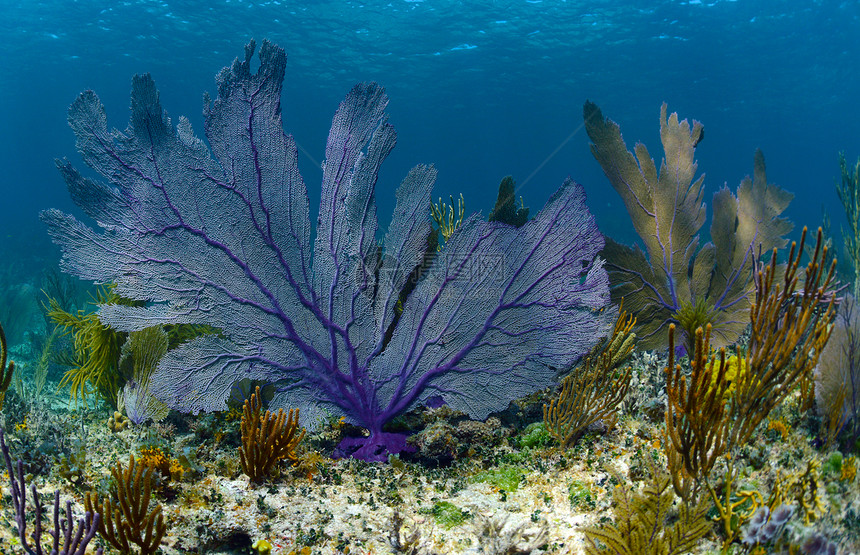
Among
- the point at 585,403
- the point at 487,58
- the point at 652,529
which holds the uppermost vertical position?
the point at 487,58

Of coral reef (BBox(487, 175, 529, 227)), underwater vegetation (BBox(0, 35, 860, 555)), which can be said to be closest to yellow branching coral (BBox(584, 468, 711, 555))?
underwater vegetation (BBox(0, 35, 860, 555))

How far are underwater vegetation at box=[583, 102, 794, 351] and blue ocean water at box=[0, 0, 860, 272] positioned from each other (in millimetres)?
10977

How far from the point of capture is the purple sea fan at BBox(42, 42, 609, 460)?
12.4 ft

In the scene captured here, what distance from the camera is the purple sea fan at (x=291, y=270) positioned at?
3.77m

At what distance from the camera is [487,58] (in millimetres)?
33719

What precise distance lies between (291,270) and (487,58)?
3494 cm

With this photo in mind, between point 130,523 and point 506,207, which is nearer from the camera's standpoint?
point 130,523

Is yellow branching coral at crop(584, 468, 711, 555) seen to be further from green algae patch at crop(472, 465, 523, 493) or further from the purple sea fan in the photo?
the purple sea fan

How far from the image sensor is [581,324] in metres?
3.75

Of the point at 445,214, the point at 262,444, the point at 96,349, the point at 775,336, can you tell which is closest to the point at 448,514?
the point at 262,444

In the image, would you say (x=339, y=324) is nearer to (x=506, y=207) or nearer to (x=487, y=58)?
(x=506, y=207)

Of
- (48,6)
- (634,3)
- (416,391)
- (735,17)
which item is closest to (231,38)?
(48,6)

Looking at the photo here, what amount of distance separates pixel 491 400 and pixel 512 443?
1.58 ft

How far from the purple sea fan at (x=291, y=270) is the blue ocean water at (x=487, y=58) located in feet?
33.4
